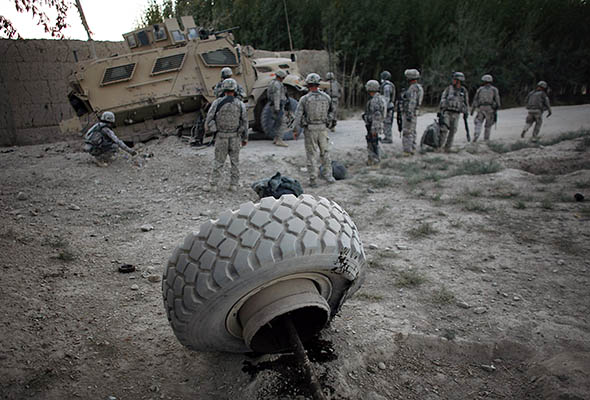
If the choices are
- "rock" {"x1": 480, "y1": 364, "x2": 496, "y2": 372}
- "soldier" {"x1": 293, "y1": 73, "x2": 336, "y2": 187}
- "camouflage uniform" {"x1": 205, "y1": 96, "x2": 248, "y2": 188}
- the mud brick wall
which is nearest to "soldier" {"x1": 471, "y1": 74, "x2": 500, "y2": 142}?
"soldier" {"x1": 293, "y1": 73, "x2": 336, "y2": 187}

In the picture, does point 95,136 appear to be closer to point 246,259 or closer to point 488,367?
point 246,259

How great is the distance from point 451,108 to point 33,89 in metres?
10.4

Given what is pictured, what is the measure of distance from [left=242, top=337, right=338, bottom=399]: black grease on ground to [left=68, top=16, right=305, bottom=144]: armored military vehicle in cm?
703

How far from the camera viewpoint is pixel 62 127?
27.7 ft

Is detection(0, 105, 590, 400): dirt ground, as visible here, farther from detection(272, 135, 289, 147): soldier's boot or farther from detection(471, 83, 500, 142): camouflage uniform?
detection(471, 83, 500, 142): camouflage uniform

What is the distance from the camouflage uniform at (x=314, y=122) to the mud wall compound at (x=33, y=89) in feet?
26.3

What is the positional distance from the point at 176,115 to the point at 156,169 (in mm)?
2584

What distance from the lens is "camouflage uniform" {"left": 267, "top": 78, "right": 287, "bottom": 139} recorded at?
844 cm

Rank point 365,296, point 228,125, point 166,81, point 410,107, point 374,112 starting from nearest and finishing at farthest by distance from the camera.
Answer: point 365,296, point 228,125, point 374,112, point 410,107, point 166,81

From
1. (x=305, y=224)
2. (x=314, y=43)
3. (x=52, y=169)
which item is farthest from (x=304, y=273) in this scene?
(x=314, y=43)

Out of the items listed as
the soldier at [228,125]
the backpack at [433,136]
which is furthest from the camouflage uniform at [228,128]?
the backpack at [433,136]

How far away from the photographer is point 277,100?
332 inches

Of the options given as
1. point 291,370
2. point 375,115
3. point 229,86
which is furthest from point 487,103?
point 291,370

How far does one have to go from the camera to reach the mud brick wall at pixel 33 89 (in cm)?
1033
